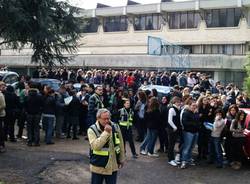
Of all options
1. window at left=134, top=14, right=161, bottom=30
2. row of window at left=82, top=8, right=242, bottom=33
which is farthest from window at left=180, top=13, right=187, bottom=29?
window at left=134, top=14, right=161, bottom=30

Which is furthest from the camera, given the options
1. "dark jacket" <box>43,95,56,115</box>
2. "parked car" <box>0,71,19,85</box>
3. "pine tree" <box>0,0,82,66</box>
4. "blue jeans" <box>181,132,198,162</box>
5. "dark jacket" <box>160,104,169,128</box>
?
"pine tree" <box>0,0,82,66</box>

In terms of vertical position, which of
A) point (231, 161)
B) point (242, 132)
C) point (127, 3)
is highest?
point (127, 3)

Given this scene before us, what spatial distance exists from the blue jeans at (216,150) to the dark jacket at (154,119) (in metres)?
1.56

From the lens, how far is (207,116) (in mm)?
13648

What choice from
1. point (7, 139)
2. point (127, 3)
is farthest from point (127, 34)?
point (7, 139)

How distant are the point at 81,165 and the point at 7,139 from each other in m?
3.84

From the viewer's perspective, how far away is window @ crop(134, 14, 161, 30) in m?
57.5

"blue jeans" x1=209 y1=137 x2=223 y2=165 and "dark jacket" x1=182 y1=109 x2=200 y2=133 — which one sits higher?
"dark jacket" x1=182 y1=109 x2=200 y2=133

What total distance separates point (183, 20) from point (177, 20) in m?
0.73

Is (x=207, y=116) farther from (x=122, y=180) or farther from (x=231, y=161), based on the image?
(x=122, y=180)

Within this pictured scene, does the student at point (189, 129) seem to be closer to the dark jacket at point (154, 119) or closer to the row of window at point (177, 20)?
the dark jacket at point (154, 119)

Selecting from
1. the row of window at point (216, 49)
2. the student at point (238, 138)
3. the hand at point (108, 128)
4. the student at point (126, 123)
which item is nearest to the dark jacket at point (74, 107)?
the student at point (126, 123)

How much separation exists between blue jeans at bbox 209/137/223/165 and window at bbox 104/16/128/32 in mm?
47895

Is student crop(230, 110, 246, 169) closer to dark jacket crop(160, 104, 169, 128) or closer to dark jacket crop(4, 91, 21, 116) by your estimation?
dark jacket crop(160, 104, 169, 128)
